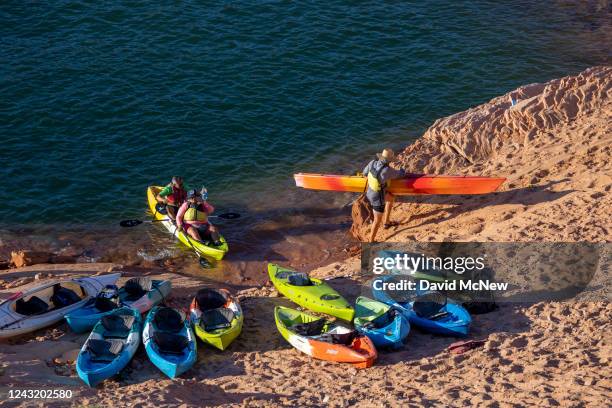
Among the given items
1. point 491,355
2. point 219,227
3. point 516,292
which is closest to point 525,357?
point 491,355

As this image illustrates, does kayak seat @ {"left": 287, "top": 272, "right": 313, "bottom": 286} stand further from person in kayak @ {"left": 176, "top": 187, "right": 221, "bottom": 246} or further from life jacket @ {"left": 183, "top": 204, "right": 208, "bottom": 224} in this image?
→ life jacket @ {"left": 183, "top": 204, "right": 208, "bottom": 224}

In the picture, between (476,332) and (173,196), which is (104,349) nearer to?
(173,196)

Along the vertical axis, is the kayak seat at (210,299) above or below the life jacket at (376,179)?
below

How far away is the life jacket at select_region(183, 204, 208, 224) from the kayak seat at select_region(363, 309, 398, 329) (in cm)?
645

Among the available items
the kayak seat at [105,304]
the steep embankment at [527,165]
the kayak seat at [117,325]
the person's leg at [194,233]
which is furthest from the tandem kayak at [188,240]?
the kayak seat at [117,325]

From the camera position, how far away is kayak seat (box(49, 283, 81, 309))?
55.5 ft

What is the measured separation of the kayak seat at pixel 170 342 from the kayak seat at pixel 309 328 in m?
2.00

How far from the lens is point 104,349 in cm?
1519

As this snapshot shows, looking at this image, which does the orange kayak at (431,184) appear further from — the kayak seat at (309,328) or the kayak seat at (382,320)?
the kayak seat at (309,328)

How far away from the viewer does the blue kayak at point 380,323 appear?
595 inches

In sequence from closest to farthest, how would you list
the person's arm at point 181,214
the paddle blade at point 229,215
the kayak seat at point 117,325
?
the kayak seat at point 117,325, the person's arm at point 181,214, the paddle blade at point 229,215

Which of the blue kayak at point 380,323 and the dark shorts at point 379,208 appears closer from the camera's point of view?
the blue kayak at point 380,323

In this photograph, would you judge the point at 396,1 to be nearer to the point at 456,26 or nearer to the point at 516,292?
the point at 456,26

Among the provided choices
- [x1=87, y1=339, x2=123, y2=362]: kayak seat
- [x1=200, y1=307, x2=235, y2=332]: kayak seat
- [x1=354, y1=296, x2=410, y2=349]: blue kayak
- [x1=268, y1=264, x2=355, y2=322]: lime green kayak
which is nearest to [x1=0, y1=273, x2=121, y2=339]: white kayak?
[x1=87, y1=339, x2=123, y2=362]: kayak seat
